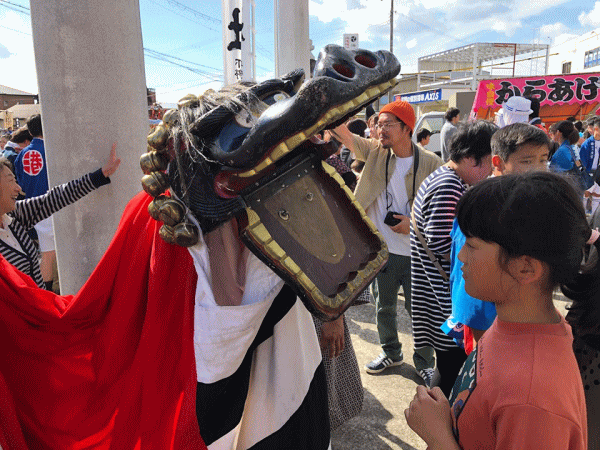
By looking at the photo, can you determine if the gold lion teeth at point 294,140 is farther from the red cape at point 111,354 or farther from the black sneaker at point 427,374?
the black sneaker at point 427,374

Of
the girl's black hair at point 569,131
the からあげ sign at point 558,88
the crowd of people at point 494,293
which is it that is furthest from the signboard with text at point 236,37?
the からあげ sign at point 558,88

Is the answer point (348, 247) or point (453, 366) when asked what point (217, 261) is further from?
point (453, 366)

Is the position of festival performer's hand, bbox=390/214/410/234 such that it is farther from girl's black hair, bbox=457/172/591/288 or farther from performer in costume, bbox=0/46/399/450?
girl's black hair, bbox=457/172/591/288

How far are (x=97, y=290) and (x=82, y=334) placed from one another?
0.18m

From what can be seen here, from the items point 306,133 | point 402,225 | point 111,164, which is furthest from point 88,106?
point 402,225

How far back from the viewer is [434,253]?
7.30 feet

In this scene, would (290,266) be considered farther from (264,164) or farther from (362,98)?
(362,98)

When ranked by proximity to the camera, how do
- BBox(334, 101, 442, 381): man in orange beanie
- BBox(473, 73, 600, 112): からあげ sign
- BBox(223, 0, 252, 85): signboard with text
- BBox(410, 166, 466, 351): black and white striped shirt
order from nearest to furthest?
1. BBox(410, 166, 466, 351): black and white striped shirt
2. BBox(334, 101, 442, 381): man in orange beanie
3. BBox(223, 0, 252, 85): signboard with text
4. BBox(473, 73, 600, 112): からあげ sign

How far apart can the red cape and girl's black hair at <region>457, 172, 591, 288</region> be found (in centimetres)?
77

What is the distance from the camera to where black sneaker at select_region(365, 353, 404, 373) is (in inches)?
122

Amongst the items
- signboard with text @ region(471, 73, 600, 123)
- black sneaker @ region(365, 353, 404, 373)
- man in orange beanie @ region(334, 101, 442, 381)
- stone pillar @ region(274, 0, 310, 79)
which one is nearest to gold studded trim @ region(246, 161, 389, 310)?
man in orange beanie @ region(334, 101, 442, 381)

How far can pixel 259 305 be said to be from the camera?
1057 millimetres

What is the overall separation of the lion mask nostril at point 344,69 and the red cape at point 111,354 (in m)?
0.62

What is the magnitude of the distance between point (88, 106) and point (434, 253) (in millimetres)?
1778
